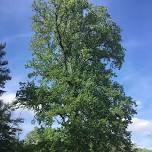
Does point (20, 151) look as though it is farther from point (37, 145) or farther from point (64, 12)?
point (64, 12)

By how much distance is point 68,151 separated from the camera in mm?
50219

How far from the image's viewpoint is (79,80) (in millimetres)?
51969

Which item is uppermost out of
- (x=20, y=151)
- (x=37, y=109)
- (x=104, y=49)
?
(x=104, y=49)

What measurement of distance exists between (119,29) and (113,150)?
44.3ft

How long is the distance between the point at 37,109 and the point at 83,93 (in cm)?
541

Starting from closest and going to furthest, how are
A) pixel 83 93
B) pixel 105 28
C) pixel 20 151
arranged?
1. pixel 20 151
2. pixel 83 93
3. pixel 105 28

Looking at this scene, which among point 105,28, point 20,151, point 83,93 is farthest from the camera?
point 105,28

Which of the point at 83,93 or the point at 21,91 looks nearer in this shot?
the point at 83,93

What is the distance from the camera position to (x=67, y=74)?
53.2 metres

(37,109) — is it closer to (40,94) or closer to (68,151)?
(40,94)

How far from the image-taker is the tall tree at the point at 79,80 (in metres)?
50.5

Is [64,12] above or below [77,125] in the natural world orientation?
above

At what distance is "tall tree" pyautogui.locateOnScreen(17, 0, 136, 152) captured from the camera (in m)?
50.5

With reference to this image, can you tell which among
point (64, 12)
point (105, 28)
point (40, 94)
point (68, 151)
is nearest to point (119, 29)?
point (105, 28)
